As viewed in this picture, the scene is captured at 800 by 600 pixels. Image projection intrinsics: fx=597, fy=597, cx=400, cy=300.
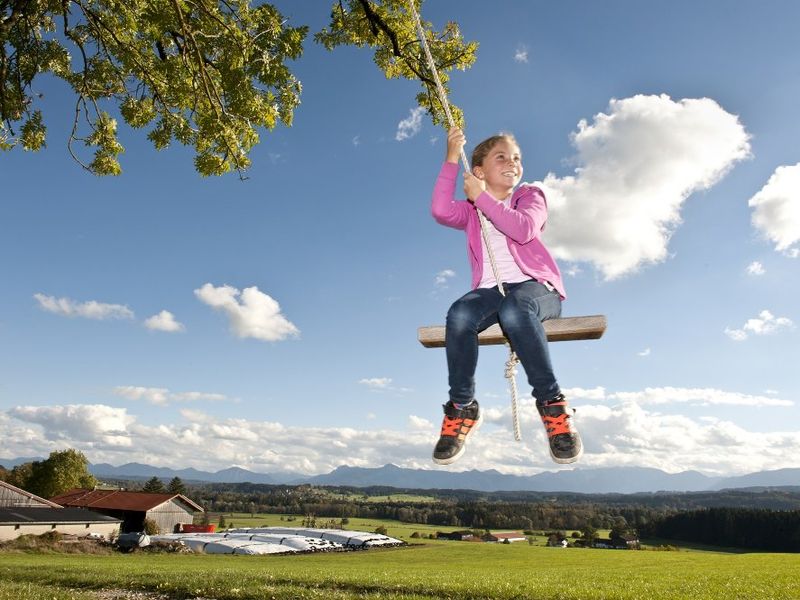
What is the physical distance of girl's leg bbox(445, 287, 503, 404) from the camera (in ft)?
13.0

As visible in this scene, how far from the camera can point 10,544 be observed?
44.9 metres

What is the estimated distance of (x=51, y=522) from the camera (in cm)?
5097

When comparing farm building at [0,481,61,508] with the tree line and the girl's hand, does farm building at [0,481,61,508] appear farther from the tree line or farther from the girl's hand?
the tree line

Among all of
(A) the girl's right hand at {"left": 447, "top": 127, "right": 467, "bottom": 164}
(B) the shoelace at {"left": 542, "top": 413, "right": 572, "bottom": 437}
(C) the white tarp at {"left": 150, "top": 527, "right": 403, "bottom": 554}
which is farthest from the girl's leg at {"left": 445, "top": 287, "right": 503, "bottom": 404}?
(C) the white tarp at {"left": 150, "top": 527, "right": 403, "bottom": 554}

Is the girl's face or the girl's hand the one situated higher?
the girl's face

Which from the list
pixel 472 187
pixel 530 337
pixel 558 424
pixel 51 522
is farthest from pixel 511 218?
pixel 51 522

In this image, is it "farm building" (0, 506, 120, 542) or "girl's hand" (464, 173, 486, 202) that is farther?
"farm building" (0, 506, 120, 542)

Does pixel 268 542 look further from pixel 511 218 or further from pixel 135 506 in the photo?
pixel 511 218

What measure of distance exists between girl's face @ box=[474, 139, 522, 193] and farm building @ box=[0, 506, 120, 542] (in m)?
55.7

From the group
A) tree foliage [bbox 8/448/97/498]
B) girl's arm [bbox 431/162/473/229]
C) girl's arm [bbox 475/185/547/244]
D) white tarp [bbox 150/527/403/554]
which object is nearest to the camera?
girl's arm [bbox 475/185/547/244]

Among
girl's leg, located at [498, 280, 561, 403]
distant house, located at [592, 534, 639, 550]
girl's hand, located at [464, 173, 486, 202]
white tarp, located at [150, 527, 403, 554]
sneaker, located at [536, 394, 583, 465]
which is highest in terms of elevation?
girl's hand, located at [464, 173, 486, 202]

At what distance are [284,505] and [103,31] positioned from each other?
185180 millimetres

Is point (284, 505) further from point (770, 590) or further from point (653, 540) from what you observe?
point (770, 590)

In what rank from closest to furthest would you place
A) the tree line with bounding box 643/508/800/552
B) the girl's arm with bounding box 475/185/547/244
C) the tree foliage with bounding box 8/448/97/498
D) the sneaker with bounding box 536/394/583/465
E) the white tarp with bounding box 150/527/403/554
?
the sneaker with bounding box 536/394/583/465
the girl's arm with bounding box 475/185/547/244
the white tarp with bounding box 150/527/403/554
the tree foliage with bounding box 8/448/97/498
the tree line with bounding box 643/508/800/552
